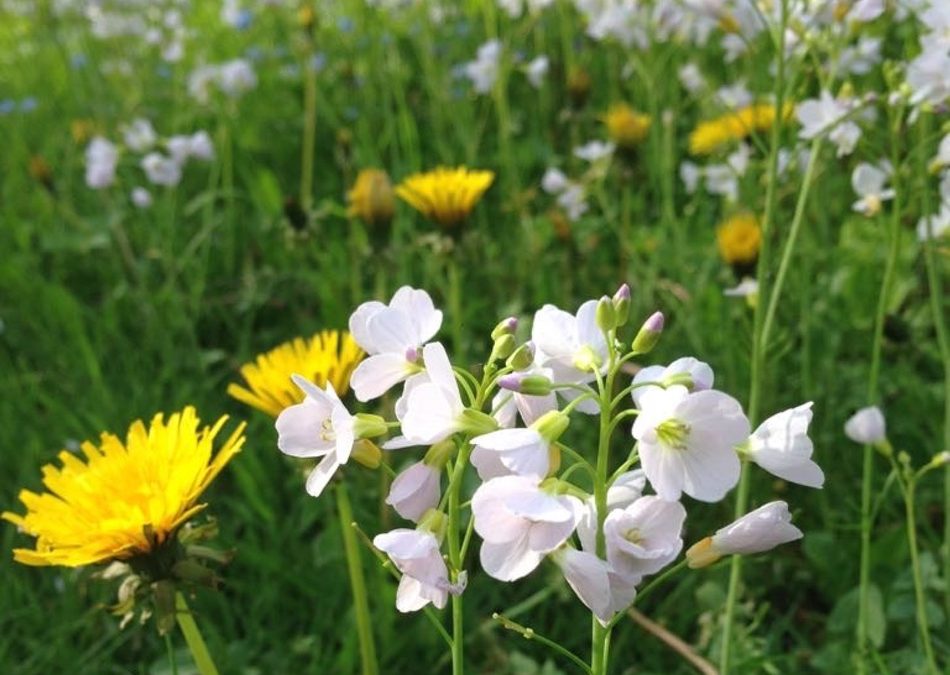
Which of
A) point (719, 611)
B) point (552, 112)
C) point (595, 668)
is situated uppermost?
point (595, 668)

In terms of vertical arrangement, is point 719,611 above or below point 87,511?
below

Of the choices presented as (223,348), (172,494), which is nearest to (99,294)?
(223,348)

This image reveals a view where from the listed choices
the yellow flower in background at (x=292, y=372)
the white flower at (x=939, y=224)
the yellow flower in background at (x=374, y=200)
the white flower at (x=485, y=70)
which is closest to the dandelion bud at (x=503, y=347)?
the yellow flower in background at (x=292, y=372)

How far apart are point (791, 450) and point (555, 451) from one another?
14cm

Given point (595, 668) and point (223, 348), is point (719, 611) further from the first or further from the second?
point (223, 348)

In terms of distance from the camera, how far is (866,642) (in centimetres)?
125

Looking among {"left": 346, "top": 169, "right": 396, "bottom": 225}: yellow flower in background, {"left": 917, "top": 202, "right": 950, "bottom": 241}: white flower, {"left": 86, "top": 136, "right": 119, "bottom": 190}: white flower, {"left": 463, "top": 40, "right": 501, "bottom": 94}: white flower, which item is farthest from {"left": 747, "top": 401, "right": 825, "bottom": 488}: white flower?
{"left": 463, "top": 40, "right": 501, "bottom": 94}: white flower

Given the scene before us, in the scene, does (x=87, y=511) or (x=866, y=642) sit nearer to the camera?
(x=87, y=511)

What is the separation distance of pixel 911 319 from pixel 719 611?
731 millimetres

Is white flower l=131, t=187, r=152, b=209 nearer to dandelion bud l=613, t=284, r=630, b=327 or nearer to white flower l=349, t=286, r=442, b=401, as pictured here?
white flower l=349, t=286, r=442, b=401

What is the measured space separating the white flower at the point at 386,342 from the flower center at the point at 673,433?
181 millimetres

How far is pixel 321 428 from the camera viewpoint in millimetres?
747

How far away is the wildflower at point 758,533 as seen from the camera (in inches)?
25.8

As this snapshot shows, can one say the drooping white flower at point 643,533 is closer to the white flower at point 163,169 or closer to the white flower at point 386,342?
the white flower at point 386,342
